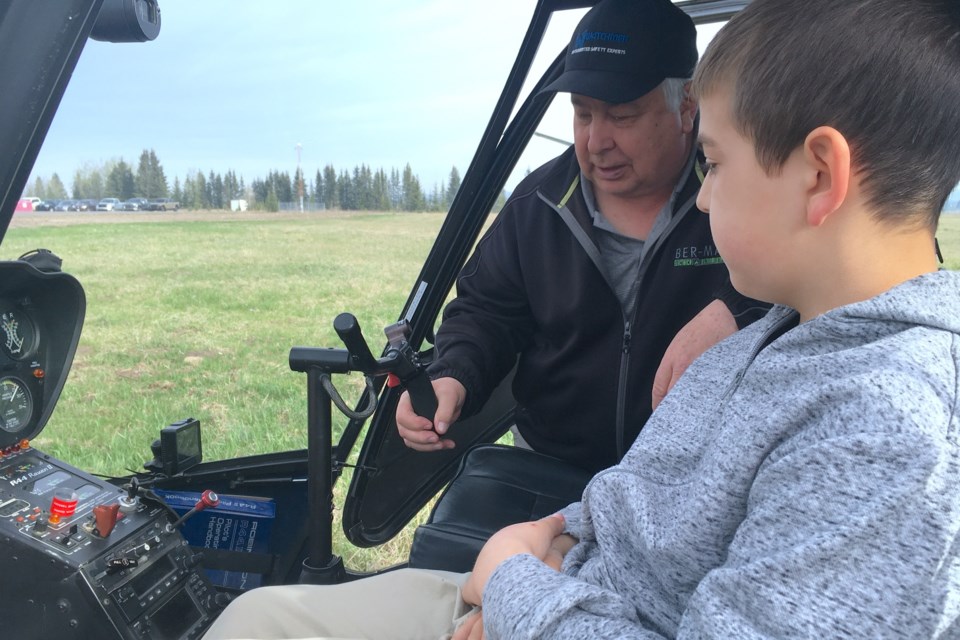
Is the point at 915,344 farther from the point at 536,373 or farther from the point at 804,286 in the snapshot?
the point at 536,373

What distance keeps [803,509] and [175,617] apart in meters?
1.42

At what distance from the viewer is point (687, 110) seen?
1.78 m

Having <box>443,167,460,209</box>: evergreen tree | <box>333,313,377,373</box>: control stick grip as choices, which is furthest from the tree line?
<box>333,313,377,373</box>: control stick grip

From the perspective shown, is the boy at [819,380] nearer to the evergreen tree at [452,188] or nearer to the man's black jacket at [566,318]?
the man's black jacket at [566,318]

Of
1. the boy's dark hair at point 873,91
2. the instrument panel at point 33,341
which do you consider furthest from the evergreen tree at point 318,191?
the boy's dark hair at point 873,91

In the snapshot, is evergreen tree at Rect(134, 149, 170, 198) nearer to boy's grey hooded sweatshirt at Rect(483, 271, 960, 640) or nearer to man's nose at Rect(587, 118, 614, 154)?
man's nose at Rect(587, 118, 614, 154)

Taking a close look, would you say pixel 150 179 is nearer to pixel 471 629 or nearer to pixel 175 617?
pixel 175 617

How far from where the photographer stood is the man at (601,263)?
168 centimetres

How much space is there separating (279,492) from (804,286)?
1.67m

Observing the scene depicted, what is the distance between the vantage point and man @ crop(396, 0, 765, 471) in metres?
1.68

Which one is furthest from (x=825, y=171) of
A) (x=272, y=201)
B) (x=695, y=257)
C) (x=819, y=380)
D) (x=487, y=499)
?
(x=272, y=201)

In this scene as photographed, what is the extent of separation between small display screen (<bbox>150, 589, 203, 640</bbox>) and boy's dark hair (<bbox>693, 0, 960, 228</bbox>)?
1478 mm

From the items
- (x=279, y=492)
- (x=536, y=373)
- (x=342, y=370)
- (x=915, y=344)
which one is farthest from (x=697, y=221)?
(x=279, y=492)

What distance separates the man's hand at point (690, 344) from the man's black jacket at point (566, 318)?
159 mm
